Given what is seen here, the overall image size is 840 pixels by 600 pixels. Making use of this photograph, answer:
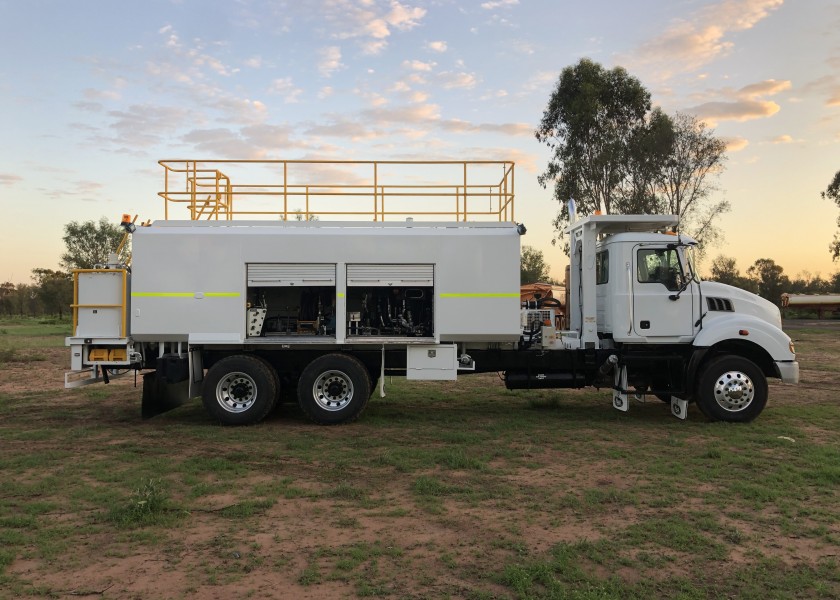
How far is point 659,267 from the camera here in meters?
10.3

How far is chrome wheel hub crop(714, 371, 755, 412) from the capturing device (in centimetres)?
995

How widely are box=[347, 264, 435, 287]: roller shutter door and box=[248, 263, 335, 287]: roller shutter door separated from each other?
368 millimetres

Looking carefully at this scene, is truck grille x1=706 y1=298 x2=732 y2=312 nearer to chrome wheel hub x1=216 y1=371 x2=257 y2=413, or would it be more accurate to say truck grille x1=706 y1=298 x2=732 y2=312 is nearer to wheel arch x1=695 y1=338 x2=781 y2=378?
wheel arch x1=695 y1=338 x2=781 y2=378

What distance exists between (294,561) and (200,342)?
593 centimetres

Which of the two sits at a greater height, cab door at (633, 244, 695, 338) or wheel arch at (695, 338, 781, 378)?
cab door at (633, 244, 695, 338)

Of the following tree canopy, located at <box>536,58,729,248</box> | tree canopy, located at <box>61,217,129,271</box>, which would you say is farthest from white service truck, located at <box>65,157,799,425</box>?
tree canopy, located at <box>61,217,129,271</box>

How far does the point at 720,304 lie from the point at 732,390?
1.48 meters

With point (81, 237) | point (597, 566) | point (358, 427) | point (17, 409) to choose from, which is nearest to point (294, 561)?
point (597, 566)

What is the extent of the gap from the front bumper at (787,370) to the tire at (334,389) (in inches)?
274

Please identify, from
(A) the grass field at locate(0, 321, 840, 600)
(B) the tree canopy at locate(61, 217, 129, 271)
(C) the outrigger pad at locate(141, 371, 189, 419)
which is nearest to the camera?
(A) the grass field at locate(0, 321, 840, 600)

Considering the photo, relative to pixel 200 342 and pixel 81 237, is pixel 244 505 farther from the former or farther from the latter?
pixel 81 237

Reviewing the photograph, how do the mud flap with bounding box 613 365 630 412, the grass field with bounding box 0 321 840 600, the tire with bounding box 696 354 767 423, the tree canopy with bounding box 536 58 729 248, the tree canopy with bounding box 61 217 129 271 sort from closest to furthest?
the grass field with bounding box 0 321 840 600 → the tire with bounding box 696 354 767 423 → the mud flap with bounding box 613 365 630 412 → the tree canopy with bounding box 536 58 729 248 → the tree canopy with bounding box 61 217 129 271

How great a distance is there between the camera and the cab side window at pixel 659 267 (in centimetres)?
1027

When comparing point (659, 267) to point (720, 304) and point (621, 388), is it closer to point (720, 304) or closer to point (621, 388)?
point (720, 304)
